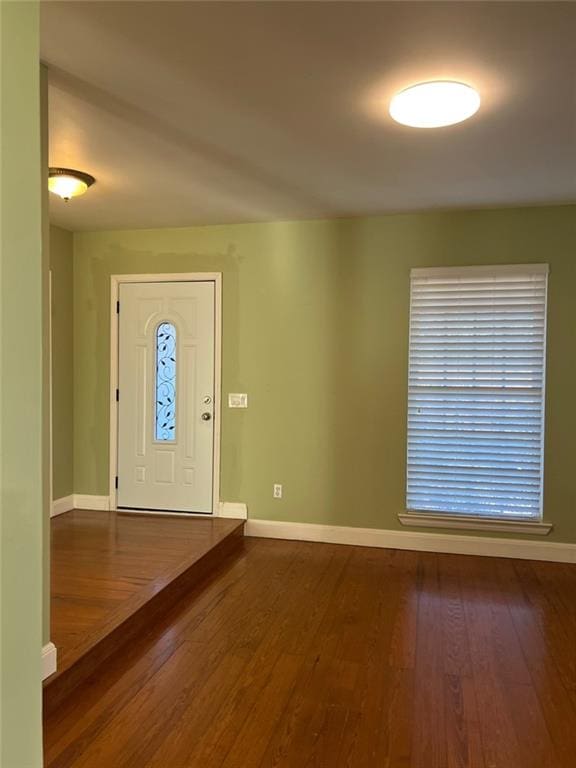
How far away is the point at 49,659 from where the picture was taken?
2.12 metres

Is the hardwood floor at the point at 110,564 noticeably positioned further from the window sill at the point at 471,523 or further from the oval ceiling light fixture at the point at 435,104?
the oval ceiling light fixture at the point at 435,104

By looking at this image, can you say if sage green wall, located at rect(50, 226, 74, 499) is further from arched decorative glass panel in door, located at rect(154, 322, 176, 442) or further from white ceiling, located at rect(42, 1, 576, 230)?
white ceiling, located at rect(42, 1, 576, 230)

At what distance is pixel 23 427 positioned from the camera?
0.97 meters

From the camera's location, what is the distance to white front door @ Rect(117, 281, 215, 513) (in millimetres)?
4461

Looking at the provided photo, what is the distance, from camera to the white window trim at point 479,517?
152 inches

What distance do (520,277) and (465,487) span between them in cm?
159

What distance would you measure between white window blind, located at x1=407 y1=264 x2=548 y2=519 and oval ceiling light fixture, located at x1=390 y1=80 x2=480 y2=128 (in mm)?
1801

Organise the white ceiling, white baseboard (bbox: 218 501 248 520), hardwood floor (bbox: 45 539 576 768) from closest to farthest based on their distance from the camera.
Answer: the white ceiling
hardwood floor (bbox: 45 539 576 768)
white baseboard (bbox: 218 501 248 520)

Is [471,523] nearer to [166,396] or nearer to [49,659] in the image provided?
[166,396]

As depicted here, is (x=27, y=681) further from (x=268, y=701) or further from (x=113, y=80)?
(x=113, y=80)

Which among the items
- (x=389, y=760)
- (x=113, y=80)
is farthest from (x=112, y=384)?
(x=389, y=760)

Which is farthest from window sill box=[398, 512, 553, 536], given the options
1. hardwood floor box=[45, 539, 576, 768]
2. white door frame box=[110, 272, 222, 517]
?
white door frame box=[110, 272, 222, 517]

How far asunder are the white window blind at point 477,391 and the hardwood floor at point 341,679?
61 centimetres

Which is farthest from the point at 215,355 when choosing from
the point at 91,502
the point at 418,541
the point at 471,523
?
the point at 471,523
